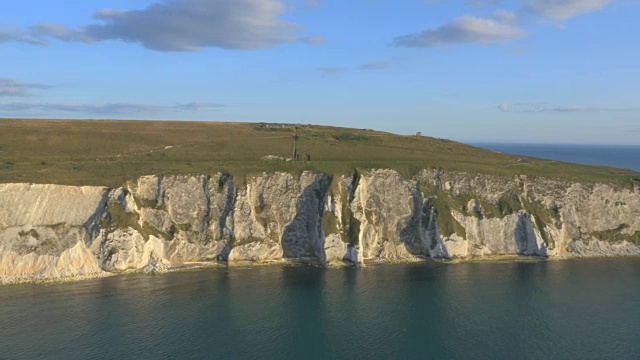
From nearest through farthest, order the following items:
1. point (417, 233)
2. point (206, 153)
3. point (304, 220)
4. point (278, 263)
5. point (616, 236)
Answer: point (278, 263) → point (304, 220) → point (417, 233) → point (616, 236) → point (206, 153)

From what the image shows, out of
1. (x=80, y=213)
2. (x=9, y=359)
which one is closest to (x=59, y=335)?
(x=9, y=359)

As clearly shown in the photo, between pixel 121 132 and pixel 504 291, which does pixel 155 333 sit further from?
pixel 121 132

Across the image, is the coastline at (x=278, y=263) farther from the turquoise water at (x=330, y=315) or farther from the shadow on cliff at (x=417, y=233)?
the turquoise water at (x=330, y=315)

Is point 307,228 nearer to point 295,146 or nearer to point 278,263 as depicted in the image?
point 278,263

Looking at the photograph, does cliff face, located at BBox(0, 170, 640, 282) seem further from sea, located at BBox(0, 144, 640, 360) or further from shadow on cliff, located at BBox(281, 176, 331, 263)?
sea, located at BBox(0, 144, 640, 360)

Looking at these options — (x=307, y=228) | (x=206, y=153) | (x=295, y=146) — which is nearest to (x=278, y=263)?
(x=307, y=228)

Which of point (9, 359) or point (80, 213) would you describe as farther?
point (80, 213)
